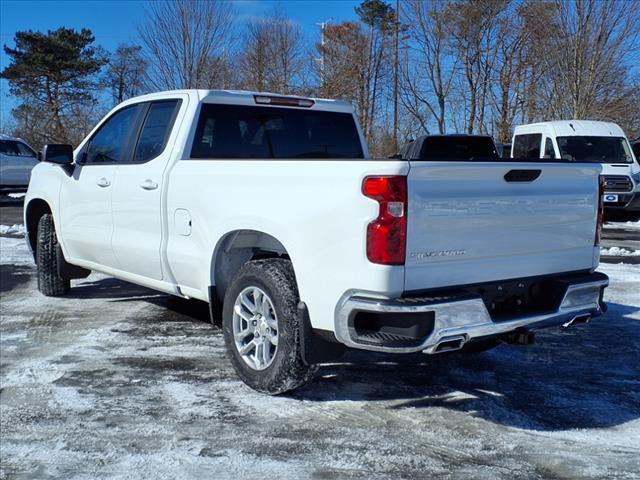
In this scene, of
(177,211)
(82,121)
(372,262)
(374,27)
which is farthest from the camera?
(82,121)

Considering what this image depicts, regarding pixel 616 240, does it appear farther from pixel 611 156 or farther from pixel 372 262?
pixel 372 262

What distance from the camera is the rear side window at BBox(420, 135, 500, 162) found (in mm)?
4569

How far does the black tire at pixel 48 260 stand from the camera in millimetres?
6664

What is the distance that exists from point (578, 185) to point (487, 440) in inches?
64.7

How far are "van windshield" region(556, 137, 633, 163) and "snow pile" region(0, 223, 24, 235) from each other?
11778 mm

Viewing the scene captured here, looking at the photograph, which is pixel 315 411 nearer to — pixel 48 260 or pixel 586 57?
pixel 48 260

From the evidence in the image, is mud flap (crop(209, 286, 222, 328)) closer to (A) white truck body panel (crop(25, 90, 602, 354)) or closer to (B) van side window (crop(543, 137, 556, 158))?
(A) white truck body panel (crop(25, 90, 602, 354))

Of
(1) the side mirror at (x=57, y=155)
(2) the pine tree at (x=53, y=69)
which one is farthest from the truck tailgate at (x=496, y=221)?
(2) the pine tree at (x=53, y=69)

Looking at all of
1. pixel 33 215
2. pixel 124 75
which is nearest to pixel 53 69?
pixel 124 75

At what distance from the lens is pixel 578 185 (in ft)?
13.4

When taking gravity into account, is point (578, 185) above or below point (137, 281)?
above

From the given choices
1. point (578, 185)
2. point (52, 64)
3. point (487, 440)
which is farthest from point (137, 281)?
point (52, 64)

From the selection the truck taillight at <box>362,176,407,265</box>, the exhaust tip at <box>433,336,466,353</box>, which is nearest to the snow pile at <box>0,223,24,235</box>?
the truck taillight at <box>362,176,407,265</box>

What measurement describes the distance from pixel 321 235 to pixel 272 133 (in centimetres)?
208
